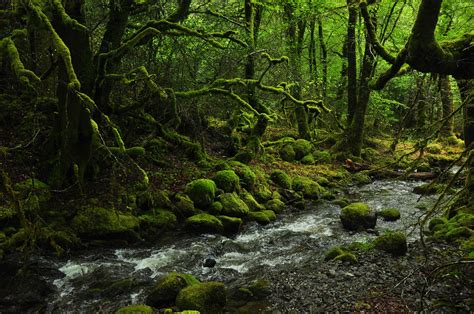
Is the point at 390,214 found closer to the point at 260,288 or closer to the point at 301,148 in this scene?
the point at 260,288

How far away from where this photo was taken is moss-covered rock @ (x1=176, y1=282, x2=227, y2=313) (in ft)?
19.9

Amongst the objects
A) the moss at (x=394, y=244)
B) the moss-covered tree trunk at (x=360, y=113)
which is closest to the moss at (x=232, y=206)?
the moss at (x=394, y=244)

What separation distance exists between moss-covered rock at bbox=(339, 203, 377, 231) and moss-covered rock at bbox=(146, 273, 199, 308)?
5.42m

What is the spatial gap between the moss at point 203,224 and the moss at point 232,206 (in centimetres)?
75

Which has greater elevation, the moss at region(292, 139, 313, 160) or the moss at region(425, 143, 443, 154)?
the moss at region(292, 139, 313, 160)

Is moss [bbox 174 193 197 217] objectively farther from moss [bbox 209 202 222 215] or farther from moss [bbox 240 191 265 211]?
moss [bbox 240 191 265 211]

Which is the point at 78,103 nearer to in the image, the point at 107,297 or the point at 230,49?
the point at 107,297

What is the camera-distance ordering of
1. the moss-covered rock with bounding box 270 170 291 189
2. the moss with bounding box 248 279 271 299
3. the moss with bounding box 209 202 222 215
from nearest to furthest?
the moss with bounding box 248 279 271 299
the moss with bounding box 209 202 222 215
the moss-covered rock with bounding box 270 170 291 189

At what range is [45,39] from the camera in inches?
409

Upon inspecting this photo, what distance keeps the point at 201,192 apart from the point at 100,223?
9.71 feet

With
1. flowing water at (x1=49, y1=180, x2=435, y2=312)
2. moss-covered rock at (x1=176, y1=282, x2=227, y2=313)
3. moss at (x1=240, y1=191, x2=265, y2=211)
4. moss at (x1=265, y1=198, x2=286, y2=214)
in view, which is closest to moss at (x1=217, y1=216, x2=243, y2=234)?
flowing water at (x1=49, y1=180, x2=435, y2=312)

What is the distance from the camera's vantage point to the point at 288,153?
17688 mm

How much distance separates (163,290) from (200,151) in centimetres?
765

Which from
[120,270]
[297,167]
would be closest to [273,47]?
[297,167]
